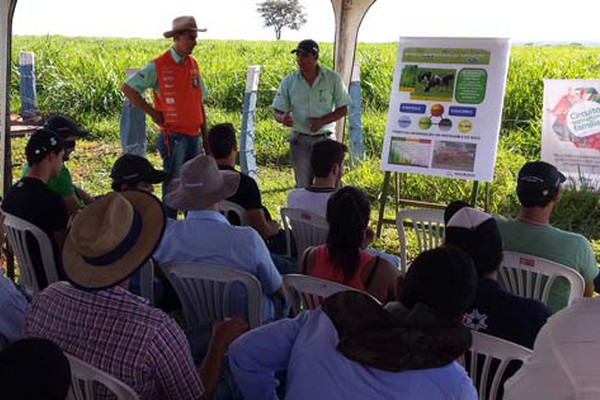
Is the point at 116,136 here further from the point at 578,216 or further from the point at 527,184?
the point at 527,184

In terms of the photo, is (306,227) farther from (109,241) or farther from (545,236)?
(109,241)

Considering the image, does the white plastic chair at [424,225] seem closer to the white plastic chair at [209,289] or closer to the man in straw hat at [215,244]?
the man in straw hat at [215,244]

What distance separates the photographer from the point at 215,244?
2791 millimetres

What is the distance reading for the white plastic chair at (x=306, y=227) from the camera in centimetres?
359

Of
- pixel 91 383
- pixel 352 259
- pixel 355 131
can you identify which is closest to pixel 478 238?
pixel 352 259

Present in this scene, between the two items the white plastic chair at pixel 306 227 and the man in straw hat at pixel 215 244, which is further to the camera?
the white plastic chair at pixel 306 227

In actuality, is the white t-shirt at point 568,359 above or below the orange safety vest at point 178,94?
below

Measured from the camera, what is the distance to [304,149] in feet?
18.6

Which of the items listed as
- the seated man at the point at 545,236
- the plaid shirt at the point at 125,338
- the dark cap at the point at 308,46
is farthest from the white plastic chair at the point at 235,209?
the dark cap at the point at 308,46

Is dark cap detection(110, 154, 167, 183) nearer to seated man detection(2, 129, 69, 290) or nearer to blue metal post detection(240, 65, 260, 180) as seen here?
seated man detection(2, 129, 69, 290)

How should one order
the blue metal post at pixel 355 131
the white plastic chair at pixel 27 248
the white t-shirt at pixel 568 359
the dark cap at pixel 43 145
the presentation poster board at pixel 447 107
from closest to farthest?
the white t-shirt at pixel 568 359 → the white plastic chair at pixel 27 248 → the dark cap at pixel 43 145 → the presentation poster board at pixel 447 107 → the blue metal post at pixel 355 131

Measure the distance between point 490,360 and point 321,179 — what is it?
1904mm

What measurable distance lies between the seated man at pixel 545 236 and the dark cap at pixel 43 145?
232 centimetres

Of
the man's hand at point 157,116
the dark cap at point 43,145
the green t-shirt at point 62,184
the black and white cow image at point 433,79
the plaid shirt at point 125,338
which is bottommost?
the plaid shirt at point 125,338
